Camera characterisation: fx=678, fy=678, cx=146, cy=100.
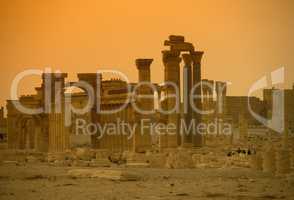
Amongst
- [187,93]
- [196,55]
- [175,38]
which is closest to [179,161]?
[175,38]

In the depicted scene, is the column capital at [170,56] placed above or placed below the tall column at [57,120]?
above

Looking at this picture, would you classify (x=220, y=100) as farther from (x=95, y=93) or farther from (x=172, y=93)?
(x=172, y=93)

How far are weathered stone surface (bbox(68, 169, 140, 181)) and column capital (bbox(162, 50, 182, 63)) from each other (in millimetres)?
8973

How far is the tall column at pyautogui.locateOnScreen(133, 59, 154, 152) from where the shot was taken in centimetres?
2767

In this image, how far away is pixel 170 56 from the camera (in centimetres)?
2836

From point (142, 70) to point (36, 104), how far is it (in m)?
11.8

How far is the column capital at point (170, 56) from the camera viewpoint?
28094mm

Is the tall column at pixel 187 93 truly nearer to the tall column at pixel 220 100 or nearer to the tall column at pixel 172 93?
the tall column at pixel 172 93

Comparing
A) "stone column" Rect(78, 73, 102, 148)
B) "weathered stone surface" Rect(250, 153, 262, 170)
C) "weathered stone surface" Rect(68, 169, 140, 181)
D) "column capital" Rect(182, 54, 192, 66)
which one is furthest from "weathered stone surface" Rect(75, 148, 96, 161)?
"weathered stone surface" Rect(250, 153, 262, 170)

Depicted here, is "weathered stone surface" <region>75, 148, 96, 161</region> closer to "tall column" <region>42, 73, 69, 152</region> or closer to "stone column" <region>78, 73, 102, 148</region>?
"tall column" <region>42, 73, 69, 152</region>

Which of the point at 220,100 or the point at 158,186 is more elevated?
the point at 220,100

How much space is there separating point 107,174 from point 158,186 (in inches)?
123

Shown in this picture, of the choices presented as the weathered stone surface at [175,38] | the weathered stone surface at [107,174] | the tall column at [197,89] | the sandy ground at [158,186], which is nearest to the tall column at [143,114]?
the weathered stone surface at [175,38]

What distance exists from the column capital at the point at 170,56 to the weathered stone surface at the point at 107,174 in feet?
29.4
